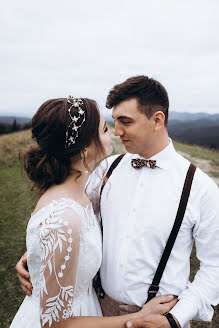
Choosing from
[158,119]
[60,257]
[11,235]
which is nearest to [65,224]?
[60,257]

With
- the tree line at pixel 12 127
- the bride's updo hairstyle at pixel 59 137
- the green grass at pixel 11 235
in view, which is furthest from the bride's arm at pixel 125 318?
the tree line at pixel 12 127

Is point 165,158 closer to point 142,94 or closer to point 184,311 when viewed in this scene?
point 142,94

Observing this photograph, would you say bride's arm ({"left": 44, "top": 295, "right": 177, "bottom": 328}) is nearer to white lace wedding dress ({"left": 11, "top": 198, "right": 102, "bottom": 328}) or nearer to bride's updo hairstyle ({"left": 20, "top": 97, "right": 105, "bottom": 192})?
white lace wedding dress ({"left": 11, "top": 198, "right": 102, "bottom": 328})

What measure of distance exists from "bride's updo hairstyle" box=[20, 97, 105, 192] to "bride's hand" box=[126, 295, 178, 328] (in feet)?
3.60

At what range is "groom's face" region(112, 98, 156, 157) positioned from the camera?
218 centimetres

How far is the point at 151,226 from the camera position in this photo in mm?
1948

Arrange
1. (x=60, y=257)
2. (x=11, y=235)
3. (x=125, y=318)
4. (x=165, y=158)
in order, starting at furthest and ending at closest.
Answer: (x=11, y=235) → (x=165, y=158) → (x=125, y=318) → (x=60, y=257)

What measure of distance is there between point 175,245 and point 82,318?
32.4 inches

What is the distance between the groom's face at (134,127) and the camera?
86.0 inches

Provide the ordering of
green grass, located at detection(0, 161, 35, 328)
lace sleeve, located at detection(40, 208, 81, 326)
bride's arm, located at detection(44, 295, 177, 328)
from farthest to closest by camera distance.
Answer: green grass, located at detection(0, 161, 35, 328)
bride's arm, located at detection(44, 295, 177, 328)
lace sleeve, located at detection(40, 208, 81, 326)

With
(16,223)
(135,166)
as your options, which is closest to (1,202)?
(16,223)

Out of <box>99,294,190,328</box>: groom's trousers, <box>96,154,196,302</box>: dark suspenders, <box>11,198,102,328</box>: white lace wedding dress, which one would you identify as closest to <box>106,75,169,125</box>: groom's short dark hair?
<box>96,154,196,302</box>: dark suspenders

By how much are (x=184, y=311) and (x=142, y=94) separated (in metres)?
1.72

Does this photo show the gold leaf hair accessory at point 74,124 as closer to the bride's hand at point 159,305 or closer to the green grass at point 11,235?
the bride's hand at point 159,305
